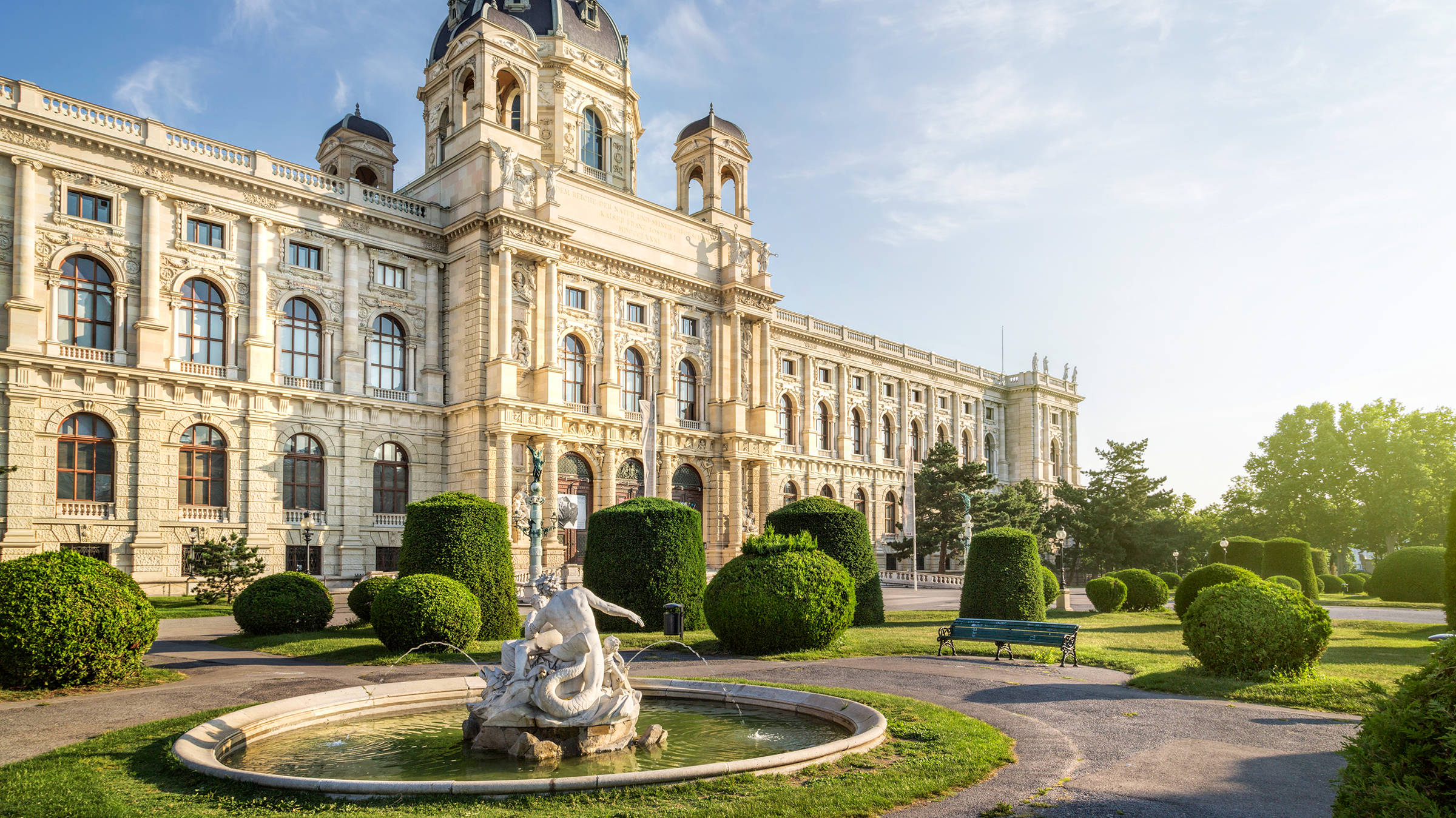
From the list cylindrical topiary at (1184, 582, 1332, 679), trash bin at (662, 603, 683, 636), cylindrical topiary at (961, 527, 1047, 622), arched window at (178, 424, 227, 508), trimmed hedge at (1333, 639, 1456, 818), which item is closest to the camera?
trimmed hedge at (1333, 639, 1456, 818)

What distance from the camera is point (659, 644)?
1952cm

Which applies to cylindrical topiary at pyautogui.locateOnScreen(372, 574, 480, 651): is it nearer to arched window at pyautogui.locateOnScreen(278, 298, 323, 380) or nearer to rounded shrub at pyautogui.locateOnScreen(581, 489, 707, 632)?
rounded shrub at pyautogui.locateOnScreen(581, 489, 707, 632)

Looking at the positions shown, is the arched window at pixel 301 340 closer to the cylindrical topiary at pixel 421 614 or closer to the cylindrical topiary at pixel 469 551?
the cylindrical topiary at pixel 469 551

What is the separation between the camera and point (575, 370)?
4481 cm

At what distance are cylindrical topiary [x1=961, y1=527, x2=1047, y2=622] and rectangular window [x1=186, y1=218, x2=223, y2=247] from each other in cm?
2951

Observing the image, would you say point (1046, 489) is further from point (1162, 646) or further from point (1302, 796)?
point (1302, 796)

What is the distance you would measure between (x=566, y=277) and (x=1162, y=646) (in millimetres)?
31296

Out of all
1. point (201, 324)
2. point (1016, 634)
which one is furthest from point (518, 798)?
point (201, 324)

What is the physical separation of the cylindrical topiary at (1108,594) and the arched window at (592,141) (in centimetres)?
3588

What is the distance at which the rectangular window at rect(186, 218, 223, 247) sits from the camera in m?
34.0

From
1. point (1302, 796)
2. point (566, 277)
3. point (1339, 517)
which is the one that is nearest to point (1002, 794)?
point (1302, 796)

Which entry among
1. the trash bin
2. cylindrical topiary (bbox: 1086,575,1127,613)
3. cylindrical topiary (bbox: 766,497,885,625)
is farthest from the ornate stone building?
cylindrical topiary (bbox: 1086,575,1127,613)

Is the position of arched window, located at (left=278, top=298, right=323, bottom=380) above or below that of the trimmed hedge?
above

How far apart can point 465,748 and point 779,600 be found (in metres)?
8.72
